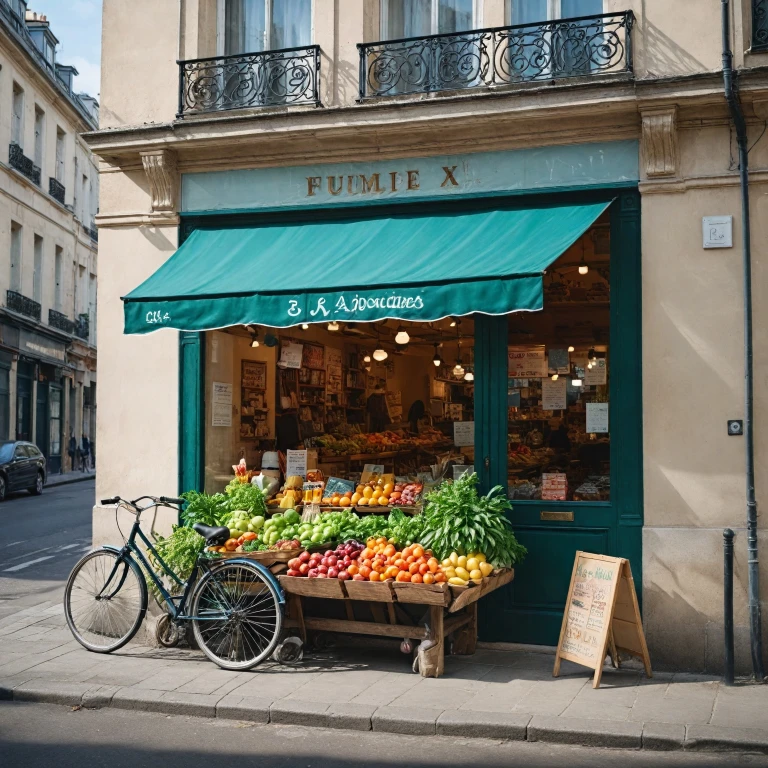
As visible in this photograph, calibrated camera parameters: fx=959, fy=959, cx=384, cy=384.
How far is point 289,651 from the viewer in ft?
26.2

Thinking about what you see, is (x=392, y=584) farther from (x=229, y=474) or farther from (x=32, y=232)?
(x=32, y=232)

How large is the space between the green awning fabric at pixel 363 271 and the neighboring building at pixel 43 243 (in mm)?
24732

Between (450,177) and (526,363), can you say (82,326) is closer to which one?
(450,177)

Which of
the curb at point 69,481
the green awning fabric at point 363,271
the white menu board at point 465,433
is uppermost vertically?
the green awning fabric at point 363,271

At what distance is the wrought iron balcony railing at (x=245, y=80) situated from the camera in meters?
9.48

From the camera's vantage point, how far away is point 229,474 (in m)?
10.1

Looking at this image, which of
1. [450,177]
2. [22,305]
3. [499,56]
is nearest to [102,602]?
[450,177]

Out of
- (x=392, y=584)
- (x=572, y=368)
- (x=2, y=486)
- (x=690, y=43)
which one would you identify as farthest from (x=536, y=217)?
(x=2, y=486)

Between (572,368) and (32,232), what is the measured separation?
98.0 ft

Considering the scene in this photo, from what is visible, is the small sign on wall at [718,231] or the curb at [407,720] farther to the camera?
the small sign on wall at [718,231]

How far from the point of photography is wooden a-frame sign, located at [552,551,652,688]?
24.1 feet

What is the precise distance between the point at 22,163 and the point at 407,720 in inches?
1225

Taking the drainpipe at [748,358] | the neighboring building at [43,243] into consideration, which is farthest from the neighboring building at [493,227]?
the neighboring building at [43,243]

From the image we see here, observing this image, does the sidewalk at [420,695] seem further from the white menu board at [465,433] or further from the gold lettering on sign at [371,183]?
the gold lettering on sign at [371,183]
